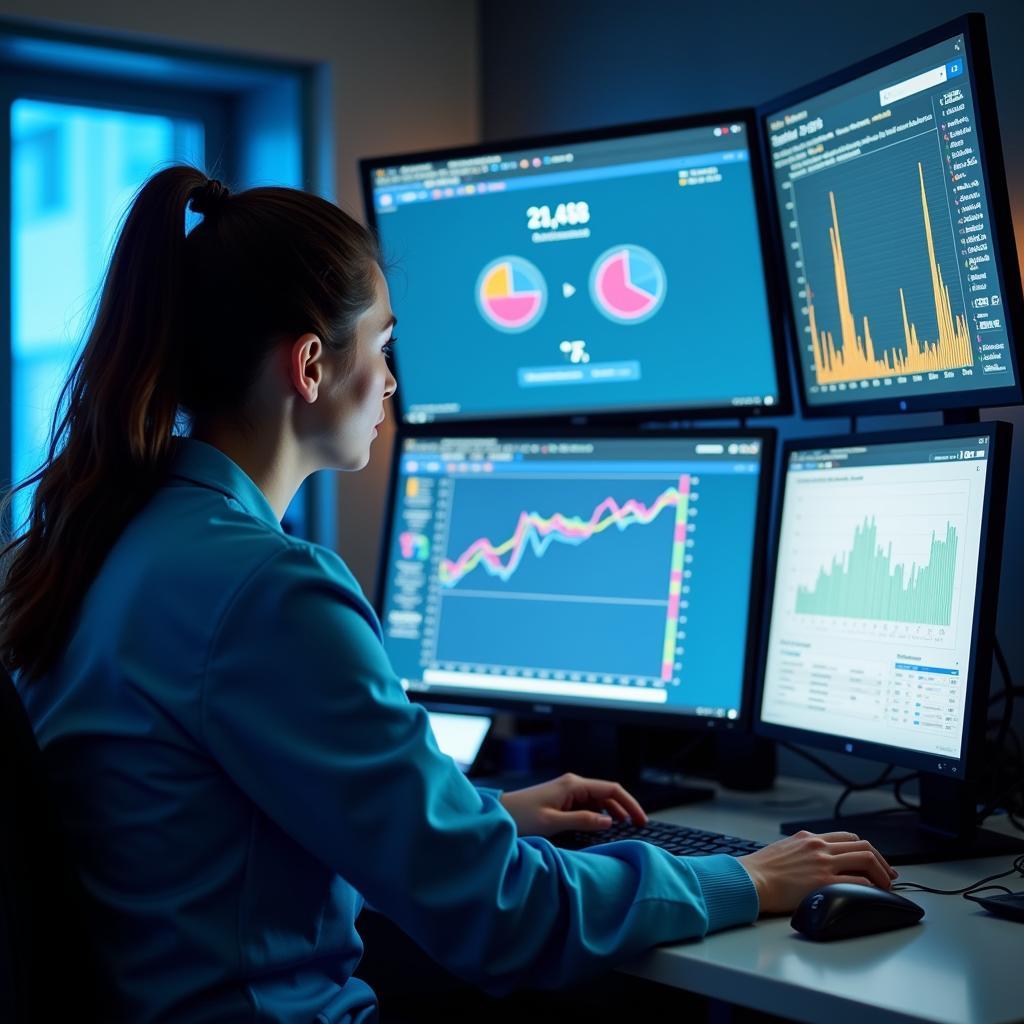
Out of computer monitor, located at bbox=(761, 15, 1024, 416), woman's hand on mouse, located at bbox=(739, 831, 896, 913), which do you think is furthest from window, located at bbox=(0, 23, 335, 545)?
woman's hand on mouse, located at bbox=(739, 831, 896, 913)

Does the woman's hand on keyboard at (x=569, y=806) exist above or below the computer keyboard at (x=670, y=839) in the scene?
above

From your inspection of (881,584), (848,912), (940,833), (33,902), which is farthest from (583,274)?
(33,902)

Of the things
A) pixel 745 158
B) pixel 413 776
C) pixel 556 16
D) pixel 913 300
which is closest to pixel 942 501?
pixel 913 300

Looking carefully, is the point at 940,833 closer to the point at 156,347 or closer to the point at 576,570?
the point at 576,570

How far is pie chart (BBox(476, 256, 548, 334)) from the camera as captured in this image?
2.02 metres

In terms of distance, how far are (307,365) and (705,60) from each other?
4.21 ft

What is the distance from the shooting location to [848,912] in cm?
115

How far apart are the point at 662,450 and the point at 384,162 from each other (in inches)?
26.8

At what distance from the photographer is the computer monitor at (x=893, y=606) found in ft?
4.62

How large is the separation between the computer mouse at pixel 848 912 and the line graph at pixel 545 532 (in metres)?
0.71

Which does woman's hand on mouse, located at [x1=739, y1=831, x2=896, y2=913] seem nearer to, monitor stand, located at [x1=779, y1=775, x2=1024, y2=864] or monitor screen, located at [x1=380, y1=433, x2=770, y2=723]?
monitor stand, located at [x1=779, y1=775, x2=1024, y2=864]

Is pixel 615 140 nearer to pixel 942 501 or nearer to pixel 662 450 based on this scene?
pixel 662 450

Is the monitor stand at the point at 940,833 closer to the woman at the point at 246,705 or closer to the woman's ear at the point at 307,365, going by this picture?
the woman at the point at 246,705

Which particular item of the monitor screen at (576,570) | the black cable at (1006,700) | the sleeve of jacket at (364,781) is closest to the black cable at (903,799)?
the black cable at (1006,700)
